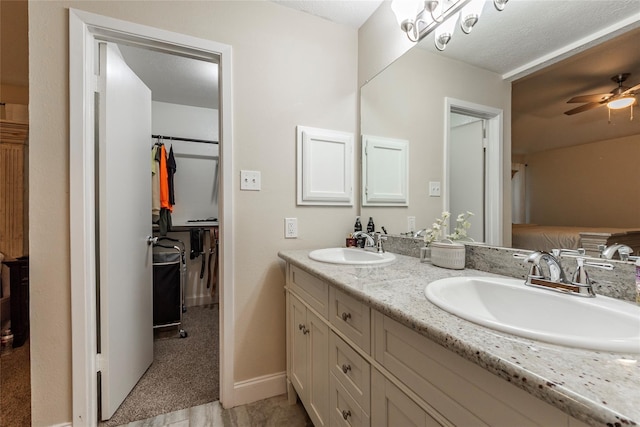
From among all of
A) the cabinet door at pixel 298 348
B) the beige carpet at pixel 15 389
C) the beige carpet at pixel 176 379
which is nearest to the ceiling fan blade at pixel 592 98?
the cabinet door at pixel 298 348

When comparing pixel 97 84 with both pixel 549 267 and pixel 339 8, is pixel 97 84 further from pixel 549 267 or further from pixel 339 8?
pixel 549 267

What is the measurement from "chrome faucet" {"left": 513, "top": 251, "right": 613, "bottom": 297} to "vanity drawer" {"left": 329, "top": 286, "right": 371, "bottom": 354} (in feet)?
1.63

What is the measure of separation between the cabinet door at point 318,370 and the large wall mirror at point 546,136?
29.7 inches

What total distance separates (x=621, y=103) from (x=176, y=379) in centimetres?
243

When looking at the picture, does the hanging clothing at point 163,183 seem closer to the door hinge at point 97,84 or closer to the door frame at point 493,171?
the door hinge at point 97,84

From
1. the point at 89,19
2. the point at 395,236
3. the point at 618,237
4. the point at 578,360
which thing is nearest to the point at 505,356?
the point at 578,360

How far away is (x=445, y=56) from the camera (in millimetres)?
1291

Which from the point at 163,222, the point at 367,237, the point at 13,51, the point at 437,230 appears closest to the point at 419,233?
the point at 437,230

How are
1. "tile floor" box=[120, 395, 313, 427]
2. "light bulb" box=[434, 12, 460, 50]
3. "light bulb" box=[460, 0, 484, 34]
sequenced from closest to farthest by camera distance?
"light bulb" box=[460, 0, 484, 34]
"light bulb" box=[434, 12, 460, 50]
"tile floor" box=[120, 395, 313, 427]

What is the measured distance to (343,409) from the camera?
947mm

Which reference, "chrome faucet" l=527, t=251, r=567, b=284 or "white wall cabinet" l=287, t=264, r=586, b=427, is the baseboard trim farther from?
"chrome faucet" l=527, t=251, r=567, b=284

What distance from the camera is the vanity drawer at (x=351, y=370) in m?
0.81

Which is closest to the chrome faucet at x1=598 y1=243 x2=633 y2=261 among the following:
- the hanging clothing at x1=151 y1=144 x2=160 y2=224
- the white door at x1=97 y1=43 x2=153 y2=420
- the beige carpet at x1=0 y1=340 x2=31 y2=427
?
the white door at x1=97 y1=43 x2=153 y2=420

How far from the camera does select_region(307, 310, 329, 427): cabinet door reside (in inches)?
42.3
